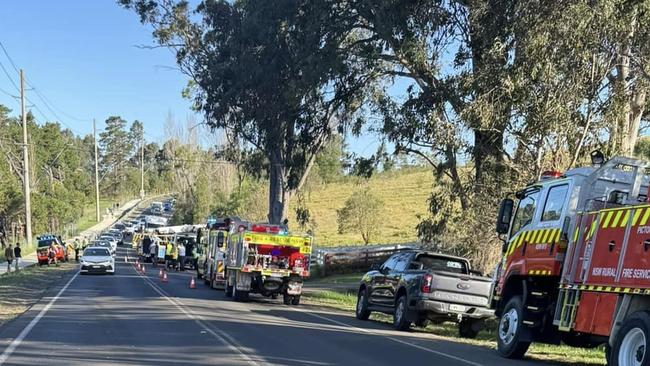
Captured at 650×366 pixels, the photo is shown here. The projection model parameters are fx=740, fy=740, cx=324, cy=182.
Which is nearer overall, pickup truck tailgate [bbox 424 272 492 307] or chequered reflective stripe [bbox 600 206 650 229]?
chequered reflective stripe [bbox 600 206 650 229]

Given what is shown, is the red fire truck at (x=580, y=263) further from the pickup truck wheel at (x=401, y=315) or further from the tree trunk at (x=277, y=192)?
the tree trunk at (x=277, y=192)

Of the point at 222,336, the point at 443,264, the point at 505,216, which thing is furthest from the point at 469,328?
the point at 222,336

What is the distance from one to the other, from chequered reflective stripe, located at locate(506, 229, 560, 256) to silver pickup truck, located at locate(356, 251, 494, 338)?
92.5 inches

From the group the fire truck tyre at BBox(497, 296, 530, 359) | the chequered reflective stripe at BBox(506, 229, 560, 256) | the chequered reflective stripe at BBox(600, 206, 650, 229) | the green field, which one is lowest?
the green field

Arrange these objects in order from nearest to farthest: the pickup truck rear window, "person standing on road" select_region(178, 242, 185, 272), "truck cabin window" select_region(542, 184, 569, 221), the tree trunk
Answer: "truck cabin window" select_region(542, 184, 569, 221)
the pickup truck rear window
the tree trunk
"person standing on road" select_region(178, 242, 185, 272)

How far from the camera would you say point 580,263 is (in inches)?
421

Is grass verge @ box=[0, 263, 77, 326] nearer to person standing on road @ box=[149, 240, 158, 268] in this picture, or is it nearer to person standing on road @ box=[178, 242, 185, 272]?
person standing on road @ box=[178, 242, 185, 272]

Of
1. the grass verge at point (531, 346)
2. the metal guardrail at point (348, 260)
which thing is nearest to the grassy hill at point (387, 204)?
the metal guardrail at point (348, 260)

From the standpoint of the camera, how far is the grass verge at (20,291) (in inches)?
726

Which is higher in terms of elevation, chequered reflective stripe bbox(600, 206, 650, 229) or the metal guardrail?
chequered reflective stripe bbox(600, 206, 650, 229)

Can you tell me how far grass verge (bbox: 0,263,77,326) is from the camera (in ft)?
60.5

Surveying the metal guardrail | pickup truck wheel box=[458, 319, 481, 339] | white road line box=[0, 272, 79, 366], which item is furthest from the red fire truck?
the metal guardrail

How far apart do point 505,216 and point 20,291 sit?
18.6 m

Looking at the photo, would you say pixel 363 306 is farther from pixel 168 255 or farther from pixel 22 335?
pixel 168 255
